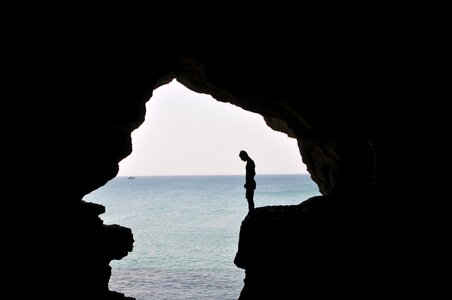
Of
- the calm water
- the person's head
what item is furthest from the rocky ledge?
the calm water

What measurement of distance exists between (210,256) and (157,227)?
833 inches

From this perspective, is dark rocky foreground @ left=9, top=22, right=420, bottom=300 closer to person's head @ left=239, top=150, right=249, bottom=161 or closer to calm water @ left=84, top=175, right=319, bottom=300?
person's head @ left=239, top=150, right=249, bottom=161

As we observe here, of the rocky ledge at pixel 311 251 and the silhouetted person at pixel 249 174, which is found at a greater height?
the silhouetted person at pixel 249 174

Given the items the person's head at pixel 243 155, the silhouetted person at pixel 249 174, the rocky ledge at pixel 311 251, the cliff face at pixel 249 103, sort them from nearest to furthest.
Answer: the rocky ledge at pixel 311 251, the cliff face at pixel 249 103, the silhouetted person at pixel 249 174, the person's head at pixel 243 155

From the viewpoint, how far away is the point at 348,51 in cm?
1158

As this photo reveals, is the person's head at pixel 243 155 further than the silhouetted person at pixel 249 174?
Yes

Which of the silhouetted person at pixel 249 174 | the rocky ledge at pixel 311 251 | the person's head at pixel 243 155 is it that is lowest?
the rocky ledge at pixel 311 251

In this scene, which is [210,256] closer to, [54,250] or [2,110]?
[54,250]

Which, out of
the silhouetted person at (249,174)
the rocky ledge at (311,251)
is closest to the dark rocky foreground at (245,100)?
the rocky ledge at (311,251)

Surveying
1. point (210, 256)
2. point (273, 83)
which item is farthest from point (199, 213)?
point (273, 83)

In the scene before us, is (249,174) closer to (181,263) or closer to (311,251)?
(311,251)

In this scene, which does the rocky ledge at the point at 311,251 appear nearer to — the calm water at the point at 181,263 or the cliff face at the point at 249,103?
the cliff face at the point at 249,103

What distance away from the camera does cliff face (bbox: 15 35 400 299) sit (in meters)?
9.86

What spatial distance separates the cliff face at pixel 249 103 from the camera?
32.3 ft
